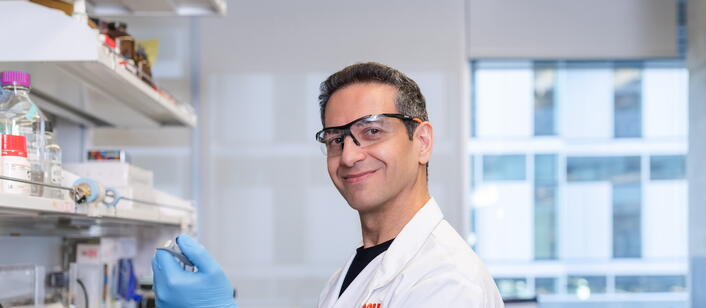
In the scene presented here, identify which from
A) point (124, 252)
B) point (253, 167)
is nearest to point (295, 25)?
point (253, 167)

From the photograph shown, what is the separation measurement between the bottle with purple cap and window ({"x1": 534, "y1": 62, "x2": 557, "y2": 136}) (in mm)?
3535

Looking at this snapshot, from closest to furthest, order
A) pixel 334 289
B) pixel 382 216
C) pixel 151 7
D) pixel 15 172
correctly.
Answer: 1. pixel 15 172
2. pixel 382 216
3. pixel 334 289
4. pixel 151 7

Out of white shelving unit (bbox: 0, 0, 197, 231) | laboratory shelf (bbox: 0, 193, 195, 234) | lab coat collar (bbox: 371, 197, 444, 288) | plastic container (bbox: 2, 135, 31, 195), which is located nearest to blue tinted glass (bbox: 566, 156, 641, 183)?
laboratory shelf (bbox: 0, 193, 195, 234)

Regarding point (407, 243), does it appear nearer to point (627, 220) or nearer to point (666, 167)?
point (627, 220)

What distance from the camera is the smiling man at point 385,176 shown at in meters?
1.52

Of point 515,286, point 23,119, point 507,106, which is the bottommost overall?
point 515,286

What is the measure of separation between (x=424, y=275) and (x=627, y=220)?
360 centimetres

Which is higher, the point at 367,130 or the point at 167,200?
the point at 367,130

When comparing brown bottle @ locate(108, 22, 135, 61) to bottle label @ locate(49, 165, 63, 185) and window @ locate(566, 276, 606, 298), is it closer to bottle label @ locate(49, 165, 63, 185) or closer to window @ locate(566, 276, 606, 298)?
bottle label @ locate(49, 165, 63, 185)

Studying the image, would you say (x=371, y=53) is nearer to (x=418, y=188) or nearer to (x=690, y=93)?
(x=690, y=93)

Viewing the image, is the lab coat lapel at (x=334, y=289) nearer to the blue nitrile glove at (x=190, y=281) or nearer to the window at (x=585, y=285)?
the blue nitrile glove at (x=190, y=281)

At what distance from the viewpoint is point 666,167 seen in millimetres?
4723

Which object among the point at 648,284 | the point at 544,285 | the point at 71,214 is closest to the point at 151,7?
the point at 71,214

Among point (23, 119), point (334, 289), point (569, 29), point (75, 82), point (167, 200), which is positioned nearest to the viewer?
point (23, 119)
